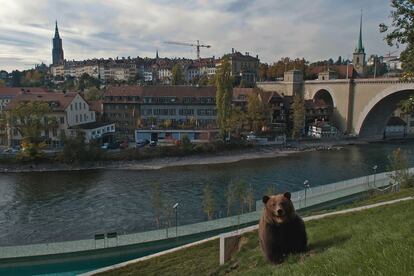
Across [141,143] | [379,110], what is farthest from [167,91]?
[379,110]

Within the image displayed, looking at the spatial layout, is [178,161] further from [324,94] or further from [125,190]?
[324,94]

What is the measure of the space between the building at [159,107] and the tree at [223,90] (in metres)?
5.26

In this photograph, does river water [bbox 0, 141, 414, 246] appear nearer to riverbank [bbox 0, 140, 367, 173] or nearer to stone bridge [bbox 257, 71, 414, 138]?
riverbank [bbox 0, 140, 367, 173]

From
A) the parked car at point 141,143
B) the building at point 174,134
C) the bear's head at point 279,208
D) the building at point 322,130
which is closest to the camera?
the bear's head at point 279,208

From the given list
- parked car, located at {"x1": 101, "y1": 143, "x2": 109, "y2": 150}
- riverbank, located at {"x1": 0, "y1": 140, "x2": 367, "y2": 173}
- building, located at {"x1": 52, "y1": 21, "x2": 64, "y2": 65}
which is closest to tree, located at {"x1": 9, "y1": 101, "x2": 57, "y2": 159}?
riverbank, located at {"x1": 0, "y1": 140, "x2": 367, "y2": 173}

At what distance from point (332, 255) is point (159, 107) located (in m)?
43.3

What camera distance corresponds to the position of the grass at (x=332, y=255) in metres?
4.60

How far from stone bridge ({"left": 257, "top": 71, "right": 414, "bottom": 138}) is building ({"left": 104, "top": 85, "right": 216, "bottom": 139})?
65.3ft

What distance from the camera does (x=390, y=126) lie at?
57.2m

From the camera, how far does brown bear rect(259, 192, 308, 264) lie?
6914 mm

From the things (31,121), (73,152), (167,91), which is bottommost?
Answer: (73,152)

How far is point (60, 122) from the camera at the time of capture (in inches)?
1550

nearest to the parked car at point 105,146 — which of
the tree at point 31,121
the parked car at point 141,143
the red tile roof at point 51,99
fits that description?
the parked car at point 141,143

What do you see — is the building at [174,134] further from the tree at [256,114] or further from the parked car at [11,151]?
the parked car at [11,151]
